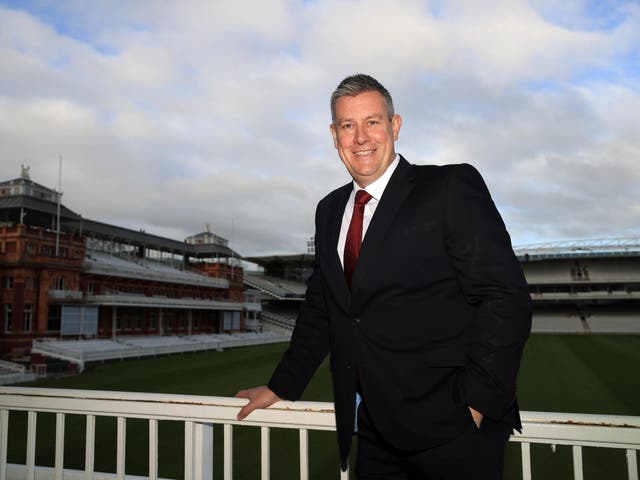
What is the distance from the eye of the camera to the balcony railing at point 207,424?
189 centimetres

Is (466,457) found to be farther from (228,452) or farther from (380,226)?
(228,452)

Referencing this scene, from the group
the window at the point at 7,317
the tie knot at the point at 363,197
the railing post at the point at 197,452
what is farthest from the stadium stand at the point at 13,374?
the tie knot at the point at 363,197

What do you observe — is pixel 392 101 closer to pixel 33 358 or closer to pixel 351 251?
pixel 351 251

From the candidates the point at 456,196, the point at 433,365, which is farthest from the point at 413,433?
the point at 456,196

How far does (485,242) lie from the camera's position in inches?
66.5

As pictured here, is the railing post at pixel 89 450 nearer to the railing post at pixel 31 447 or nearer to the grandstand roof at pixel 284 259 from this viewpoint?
the railing post at pixel 31 447

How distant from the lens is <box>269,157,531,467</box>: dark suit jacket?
160 centimetres

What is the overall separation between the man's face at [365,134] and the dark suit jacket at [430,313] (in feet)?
0.37

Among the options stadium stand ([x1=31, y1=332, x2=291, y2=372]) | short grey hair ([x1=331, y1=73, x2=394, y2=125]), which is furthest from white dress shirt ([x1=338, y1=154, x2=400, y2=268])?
stadium stand ([x1=31, y1=332, x2=291, y2=372])

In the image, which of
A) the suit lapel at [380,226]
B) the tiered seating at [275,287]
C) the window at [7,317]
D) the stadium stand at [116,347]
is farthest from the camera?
the tiered seating at [275,287]

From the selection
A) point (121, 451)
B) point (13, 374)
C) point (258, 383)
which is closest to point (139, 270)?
point (13, 374)

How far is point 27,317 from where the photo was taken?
974 inches

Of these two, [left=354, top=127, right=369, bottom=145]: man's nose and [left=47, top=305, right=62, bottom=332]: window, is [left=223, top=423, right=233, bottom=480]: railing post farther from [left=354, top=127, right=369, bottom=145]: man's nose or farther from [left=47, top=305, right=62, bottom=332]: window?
[left=47, top=305, right=62, bottom=332]: window

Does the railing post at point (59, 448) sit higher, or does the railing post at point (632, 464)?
the railing post at point (632, 464)
